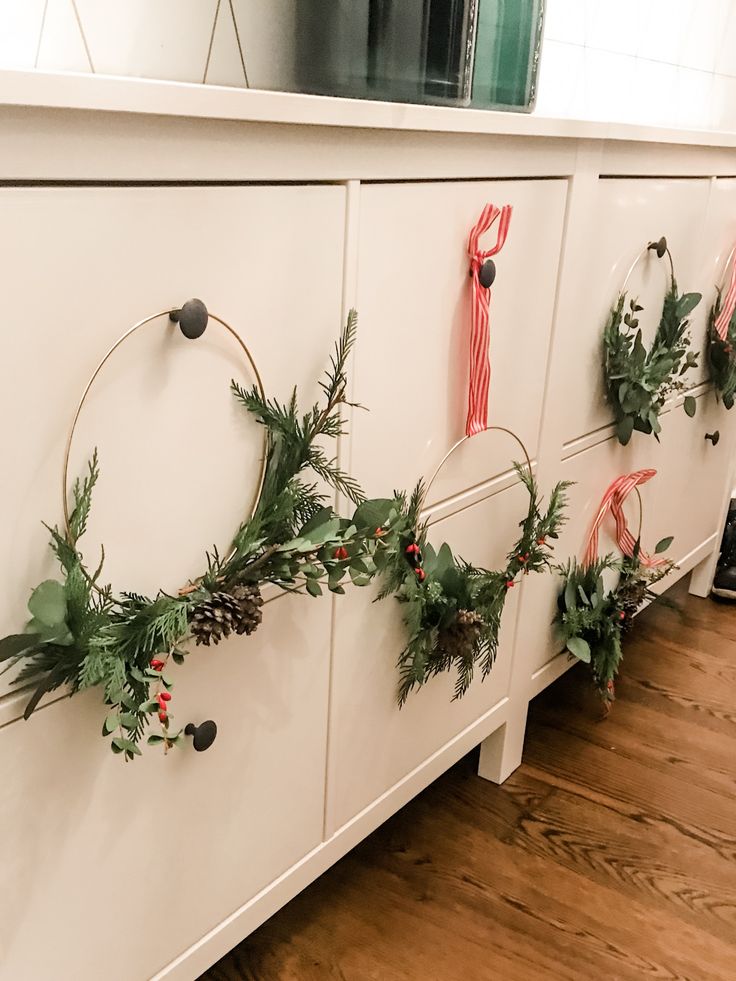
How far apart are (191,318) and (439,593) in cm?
44

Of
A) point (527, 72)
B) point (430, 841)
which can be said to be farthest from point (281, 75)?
point (430, 841)

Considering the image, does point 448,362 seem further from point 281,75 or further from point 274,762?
point 274,762

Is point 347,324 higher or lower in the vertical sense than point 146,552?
higher

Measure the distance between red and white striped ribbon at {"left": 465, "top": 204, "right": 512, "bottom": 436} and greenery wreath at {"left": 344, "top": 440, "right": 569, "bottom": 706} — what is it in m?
0.09

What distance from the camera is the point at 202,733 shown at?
2.57 ft

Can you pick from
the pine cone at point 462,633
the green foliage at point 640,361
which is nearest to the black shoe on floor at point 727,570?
the green foliage at point 640,361

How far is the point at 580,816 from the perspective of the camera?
1.29m

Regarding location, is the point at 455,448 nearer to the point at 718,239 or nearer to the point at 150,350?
the point at 150,350

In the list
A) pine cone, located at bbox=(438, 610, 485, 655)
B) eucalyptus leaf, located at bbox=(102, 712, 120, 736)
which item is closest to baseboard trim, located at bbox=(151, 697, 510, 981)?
pine cone, located at bbox=(438, 610, 485, 655)

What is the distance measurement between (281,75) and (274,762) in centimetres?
63

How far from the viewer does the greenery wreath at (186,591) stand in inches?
24.4

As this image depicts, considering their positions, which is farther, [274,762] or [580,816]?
[580,816]

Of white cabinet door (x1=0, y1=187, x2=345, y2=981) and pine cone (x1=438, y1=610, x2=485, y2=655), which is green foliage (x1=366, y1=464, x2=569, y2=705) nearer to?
pine cone (x1=438, y1=610, x2=485, y2=655)

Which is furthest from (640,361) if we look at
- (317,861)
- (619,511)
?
(317,861)
